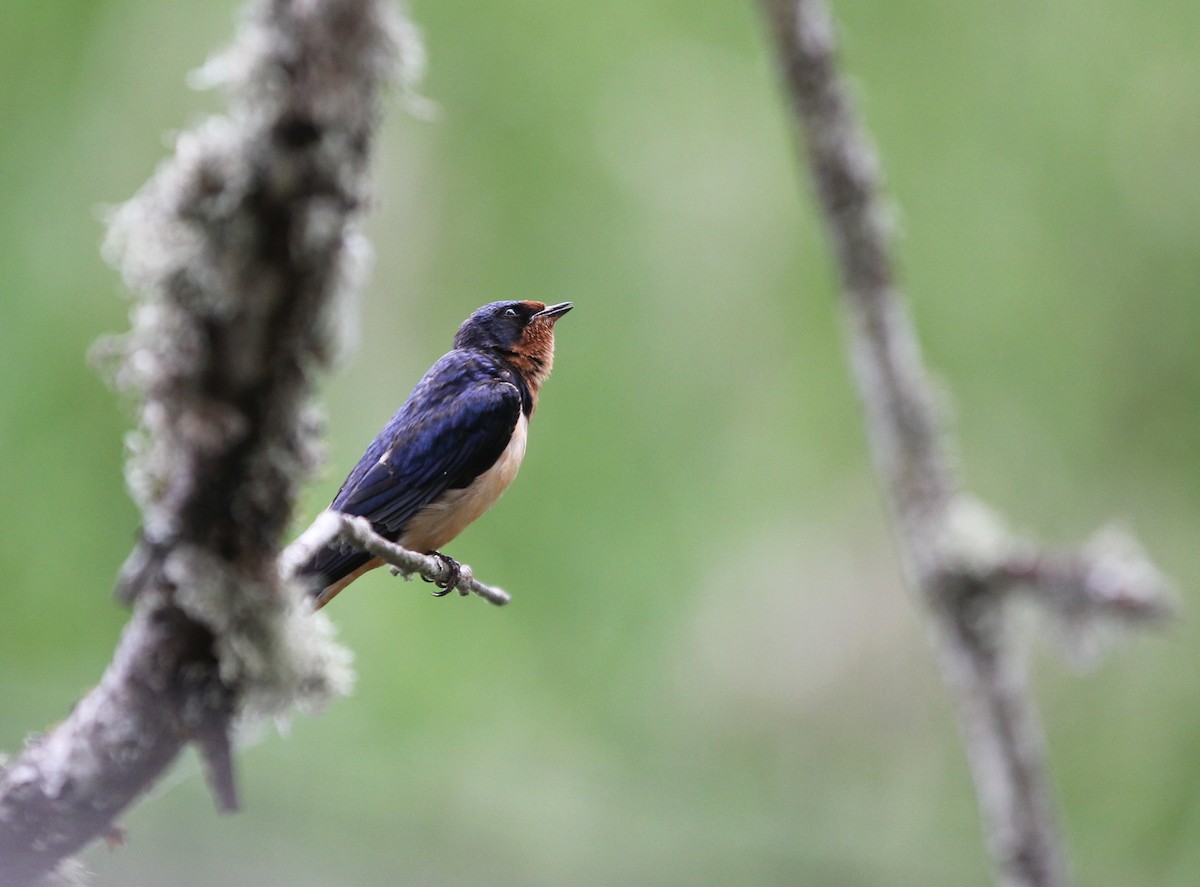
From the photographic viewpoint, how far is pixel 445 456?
2662mm

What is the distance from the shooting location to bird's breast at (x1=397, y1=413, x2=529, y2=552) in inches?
106

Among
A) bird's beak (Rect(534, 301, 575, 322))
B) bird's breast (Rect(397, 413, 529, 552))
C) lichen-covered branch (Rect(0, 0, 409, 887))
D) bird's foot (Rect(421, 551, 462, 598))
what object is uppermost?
bird's beak (Rect(534, 301, 575, 322))

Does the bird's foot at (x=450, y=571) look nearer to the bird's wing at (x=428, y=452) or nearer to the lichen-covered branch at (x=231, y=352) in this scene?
the bird's wing at (x=428, y=452)

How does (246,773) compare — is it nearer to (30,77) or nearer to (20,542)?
(20,542)

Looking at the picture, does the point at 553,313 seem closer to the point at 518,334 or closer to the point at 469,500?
the point at 518,334

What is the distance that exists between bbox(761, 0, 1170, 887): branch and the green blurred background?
2.21 meters

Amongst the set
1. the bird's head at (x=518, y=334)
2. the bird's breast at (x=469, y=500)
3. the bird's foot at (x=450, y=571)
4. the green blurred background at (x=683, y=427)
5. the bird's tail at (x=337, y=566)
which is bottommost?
the bird's tail at (x=337, y=566)

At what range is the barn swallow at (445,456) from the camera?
103 inches

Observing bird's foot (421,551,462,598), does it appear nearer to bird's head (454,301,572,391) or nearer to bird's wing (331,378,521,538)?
bird's wing (331,378,521,538)

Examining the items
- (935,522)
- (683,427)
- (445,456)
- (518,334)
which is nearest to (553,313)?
(518,334)

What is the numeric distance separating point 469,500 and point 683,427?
380cm

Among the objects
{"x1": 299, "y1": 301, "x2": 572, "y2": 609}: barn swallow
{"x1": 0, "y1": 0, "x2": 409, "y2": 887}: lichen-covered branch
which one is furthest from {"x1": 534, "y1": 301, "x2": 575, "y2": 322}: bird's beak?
{"x1": 0, "y1": 0, "x2": 409, "y2": 887}: lichen-covered branch

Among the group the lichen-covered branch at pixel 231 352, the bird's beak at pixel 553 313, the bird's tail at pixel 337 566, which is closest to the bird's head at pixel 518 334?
the bird's beak at pixel 553 313

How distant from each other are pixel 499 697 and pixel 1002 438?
3.04 meters
